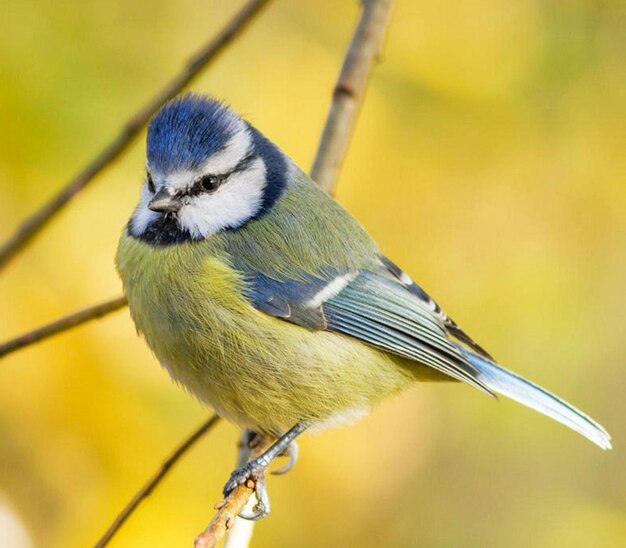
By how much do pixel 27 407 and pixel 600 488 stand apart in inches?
74.4

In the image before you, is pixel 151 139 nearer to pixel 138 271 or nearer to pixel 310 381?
pixel 138 271

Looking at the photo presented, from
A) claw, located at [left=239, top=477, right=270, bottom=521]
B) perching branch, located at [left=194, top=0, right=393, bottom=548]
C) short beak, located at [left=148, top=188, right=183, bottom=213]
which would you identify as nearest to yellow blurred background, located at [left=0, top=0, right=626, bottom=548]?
claw, located at [left=239, top=477, right=270, bottom=521]

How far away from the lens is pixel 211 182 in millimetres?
2109

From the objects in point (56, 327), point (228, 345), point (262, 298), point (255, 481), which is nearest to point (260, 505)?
point (255, 481)

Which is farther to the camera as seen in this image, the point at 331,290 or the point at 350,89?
the point at 350,89

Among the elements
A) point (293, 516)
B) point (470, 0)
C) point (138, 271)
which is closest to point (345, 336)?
point (138, 271)

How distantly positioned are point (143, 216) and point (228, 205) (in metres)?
0.21

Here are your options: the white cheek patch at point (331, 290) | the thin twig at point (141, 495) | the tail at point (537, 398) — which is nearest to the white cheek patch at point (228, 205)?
the white cheek patch at point (331, 290)

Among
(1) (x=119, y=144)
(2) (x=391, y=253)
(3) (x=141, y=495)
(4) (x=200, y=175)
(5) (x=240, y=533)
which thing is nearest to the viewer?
(3) (x=141, y=495)

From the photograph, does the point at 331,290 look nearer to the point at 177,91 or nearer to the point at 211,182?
the point at 211,182

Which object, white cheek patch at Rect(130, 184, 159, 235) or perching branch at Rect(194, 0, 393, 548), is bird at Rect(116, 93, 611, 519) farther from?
perching branch at Rect(194, 0, 393, 548)

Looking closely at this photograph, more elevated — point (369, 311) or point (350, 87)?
point (350, 87)

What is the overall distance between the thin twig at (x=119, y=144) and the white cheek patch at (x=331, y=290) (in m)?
0.57

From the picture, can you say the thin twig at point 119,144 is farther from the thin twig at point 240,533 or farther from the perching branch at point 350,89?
the thin twig at point 240,533
